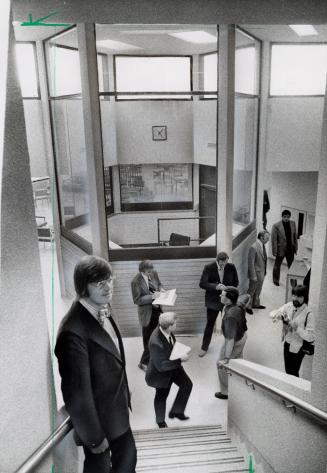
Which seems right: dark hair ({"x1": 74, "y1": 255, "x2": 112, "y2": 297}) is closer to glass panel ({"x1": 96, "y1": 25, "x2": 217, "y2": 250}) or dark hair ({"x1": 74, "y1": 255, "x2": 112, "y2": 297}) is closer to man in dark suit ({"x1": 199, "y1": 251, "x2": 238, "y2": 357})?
man in dark suit ({"x1": 199, "y1": 251, "x2": 238, "y2": 357})

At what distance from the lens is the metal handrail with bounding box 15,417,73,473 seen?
1.95 meters

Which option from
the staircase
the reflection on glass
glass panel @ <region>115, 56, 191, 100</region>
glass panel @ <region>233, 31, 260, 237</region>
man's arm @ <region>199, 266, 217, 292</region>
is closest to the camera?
the staircase

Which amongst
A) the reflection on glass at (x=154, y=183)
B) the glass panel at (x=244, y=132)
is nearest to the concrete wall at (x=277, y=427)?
the glass panel at (x=244, y=132)

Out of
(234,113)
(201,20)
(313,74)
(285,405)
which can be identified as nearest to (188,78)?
(234,113)

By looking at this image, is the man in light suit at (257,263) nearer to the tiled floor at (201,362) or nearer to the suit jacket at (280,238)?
the tiled floor at (201,362)

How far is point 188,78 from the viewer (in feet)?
20.8

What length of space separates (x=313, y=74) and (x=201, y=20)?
569cm

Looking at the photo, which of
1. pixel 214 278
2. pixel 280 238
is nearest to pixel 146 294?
pixel 214 278

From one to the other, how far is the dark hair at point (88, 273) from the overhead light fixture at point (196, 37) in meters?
4.61

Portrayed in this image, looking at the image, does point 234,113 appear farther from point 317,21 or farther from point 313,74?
point 317,21

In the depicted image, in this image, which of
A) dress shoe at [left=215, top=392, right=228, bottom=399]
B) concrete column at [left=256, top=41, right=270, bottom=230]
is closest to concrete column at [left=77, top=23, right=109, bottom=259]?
dress shoe at [left=215, top=392, right=228, bottom=399]

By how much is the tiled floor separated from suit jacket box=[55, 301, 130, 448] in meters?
1.10

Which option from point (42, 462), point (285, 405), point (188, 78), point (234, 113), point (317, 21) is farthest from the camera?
point (188, 78)

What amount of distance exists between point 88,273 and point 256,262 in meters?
5.01
